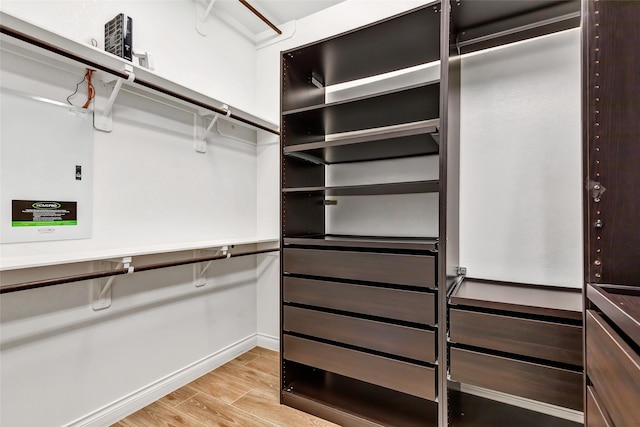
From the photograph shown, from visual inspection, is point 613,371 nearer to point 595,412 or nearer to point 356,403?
point 595,412

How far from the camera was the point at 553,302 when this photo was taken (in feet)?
4.63

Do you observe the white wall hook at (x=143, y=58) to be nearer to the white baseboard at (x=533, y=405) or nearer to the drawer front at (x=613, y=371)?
the drawer front at (x=613, y=371)

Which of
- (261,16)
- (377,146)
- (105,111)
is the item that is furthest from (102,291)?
(261,16)

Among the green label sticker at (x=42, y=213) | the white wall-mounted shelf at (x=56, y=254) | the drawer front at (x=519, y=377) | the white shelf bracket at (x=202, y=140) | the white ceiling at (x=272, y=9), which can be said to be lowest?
the drawer front at (x=519, y=377)

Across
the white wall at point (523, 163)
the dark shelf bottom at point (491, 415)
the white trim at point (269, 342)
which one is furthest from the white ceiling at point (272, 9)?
the dark shelf bottom at point (491, 415)

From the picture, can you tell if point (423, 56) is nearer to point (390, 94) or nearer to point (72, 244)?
point (390, 94)

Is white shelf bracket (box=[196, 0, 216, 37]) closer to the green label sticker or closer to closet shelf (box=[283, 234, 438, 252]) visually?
the green label sticker

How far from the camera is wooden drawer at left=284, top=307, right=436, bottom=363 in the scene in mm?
1534

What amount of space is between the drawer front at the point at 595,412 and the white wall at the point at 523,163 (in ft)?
2.74

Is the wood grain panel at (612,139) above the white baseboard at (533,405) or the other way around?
above

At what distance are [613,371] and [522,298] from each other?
0.74m

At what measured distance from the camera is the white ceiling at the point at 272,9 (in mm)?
2436

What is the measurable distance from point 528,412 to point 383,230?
132 cm

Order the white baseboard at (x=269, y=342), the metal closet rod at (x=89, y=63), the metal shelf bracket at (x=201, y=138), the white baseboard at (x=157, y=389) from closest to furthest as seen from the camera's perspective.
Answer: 1. the metal closet rod at (x=89, y=63)
2. the white baseboard at (x=157, y=389)
3. the metal shelf bracket at (x=201, y=138)
4. the white baseboard at (x=269, y=342)
